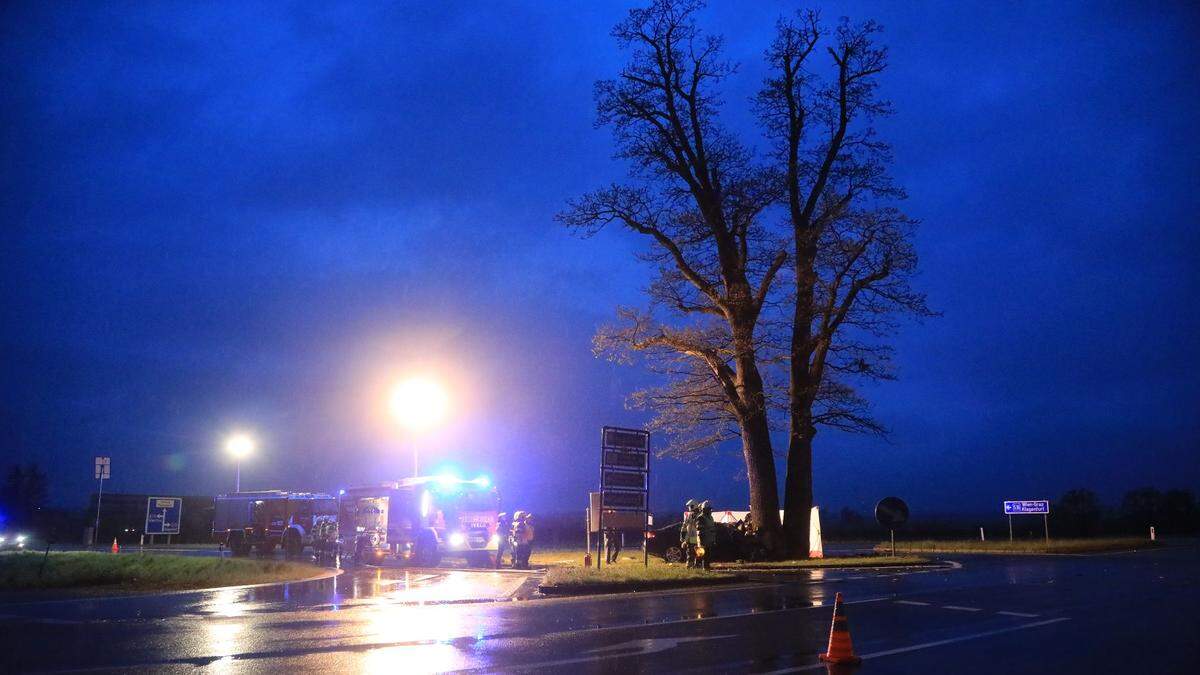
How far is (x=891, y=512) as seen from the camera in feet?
80.1

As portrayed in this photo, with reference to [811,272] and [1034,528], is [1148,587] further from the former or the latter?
[1034,528]

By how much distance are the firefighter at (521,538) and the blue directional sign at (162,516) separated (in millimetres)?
13084

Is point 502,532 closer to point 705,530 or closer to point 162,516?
point 705,530

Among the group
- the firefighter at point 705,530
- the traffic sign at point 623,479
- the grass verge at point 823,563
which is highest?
the traffic sign at point 623,479

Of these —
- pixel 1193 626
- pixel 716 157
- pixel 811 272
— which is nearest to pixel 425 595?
pixel 1193 626

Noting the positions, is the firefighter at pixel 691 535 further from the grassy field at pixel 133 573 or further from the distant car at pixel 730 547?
the grassy field at pixel 133 573

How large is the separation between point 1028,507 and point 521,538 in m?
23.9

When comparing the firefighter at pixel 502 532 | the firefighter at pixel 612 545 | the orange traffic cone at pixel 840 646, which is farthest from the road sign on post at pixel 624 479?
the orange traffic cone at pixel 840 646

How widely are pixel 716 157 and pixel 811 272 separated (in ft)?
18.4

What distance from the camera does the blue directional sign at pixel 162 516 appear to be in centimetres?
3006

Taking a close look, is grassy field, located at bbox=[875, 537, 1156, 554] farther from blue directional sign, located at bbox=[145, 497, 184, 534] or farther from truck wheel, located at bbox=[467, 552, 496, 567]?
blue directional sign, located at bbox=[145, 497, 184, 534]

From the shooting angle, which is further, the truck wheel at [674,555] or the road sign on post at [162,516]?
the road sign on post at [162,516]

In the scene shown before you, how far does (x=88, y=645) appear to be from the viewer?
1014 centimetres

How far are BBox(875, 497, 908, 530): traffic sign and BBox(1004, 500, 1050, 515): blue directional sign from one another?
15.0 meters
